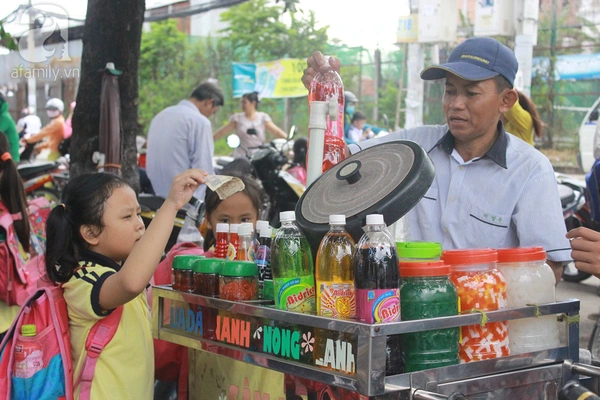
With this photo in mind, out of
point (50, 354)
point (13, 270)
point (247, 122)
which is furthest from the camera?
point (247, 122)

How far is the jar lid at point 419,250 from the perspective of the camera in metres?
1.96

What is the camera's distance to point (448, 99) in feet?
9.36

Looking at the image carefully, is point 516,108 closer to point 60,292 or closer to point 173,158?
point 173,158

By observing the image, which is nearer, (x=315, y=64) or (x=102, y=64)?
(x=315, y=64)

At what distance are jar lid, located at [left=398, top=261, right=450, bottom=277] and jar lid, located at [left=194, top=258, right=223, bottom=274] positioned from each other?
2.02 feet

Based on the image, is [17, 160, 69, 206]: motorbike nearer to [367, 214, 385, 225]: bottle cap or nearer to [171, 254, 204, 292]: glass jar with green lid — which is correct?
[171, 254, 204, 292]: glass jar with green lid

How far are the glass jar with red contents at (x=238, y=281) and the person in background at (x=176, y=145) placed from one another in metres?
4.05

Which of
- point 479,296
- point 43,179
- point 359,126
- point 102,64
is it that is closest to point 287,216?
point 479,296

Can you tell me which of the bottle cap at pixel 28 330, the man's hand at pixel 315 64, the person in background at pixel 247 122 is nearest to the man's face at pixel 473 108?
the man's hand at pixel 315 64

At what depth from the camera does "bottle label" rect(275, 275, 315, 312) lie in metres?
1.96

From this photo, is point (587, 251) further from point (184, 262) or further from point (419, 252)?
point (184, 262)

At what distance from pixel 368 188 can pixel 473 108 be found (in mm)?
905

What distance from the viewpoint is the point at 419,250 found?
77.1 inches

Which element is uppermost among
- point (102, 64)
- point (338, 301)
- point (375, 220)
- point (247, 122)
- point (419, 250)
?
point (102, 64)
